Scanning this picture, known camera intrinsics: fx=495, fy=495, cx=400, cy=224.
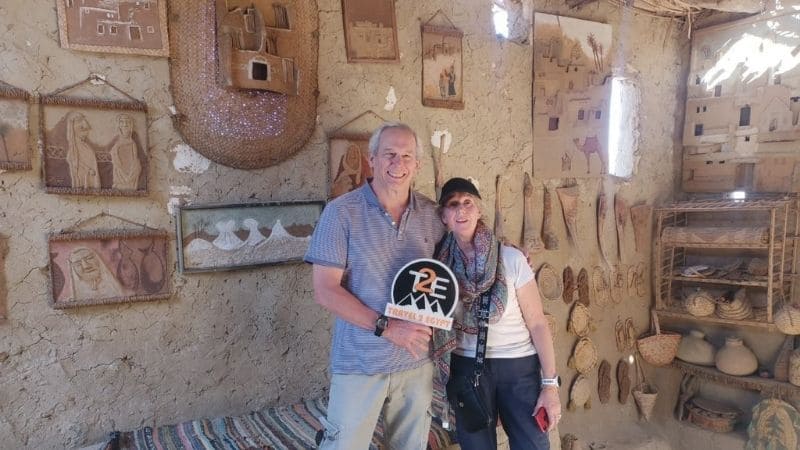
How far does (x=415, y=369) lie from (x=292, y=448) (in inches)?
26.9

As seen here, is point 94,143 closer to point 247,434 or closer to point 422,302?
point 247,434

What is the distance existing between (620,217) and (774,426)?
4.82 feet

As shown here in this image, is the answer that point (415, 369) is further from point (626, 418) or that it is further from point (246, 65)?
point (626, 418)

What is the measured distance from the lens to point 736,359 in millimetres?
3092

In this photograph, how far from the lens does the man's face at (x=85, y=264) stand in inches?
69.0

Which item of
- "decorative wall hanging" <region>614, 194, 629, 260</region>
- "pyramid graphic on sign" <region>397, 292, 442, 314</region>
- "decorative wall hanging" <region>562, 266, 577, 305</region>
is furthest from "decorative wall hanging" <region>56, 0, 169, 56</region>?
"decorative wall hanging" <region>614, 194, 629, 260</region>

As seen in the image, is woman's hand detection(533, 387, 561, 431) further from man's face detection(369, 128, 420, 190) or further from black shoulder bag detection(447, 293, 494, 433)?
man's face detection(369, 128, 420, 190)

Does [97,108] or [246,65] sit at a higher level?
[246,65]

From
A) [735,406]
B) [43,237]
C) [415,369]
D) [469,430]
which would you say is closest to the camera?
[415,369]

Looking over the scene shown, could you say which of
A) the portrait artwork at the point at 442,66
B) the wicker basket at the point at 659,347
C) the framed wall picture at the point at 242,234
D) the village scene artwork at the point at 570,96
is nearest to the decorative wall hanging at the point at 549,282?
the village scene artwork at the point at 570,96

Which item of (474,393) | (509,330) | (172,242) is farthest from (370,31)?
(474,393)

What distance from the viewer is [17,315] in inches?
67.2

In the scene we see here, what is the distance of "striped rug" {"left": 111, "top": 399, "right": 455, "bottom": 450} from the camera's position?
179 centimetres

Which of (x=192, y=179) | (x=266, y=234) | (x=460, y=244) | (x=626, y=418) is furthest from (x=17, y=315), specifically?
(x=626, y=418)
